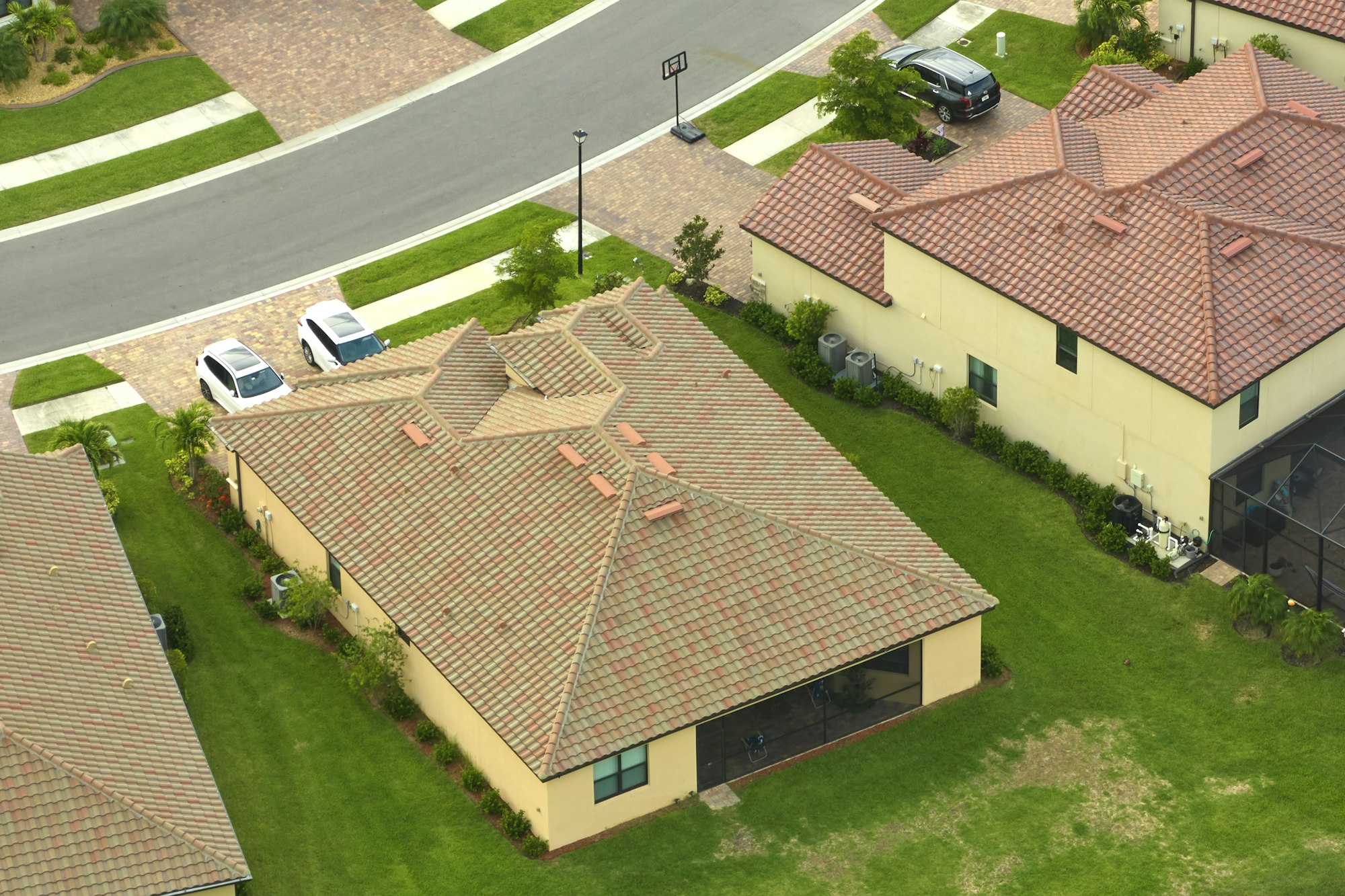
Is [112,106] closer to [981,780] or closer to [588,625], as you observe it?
[588,625]

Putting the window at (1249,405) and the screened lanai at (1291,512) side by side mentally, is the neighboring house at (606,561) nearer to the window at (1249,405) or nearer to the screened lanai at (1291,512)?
the screened lanai at (1291,512)

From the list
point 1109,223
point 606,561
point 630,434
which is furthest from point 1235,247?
point 606,561

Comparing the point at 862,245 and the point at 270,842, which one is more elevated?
the point at 862,245

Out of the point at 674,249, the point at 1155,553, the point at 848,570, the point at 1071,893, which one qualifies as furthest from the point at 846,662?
the point at 674,249

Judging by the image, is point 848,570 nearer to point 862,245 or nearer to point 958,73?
point 862,245

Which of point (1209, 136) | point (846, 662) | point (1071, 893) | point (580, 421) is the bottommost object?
point (1071, 893)

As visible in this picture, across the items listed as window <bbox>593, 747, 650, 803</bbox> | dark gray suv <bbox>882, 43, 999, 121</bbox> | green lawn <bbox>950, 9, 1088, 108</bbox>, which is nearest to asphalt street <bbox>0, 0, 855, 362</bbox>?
green lawn <bbox>950, 9, 1088, 108</bbox>
